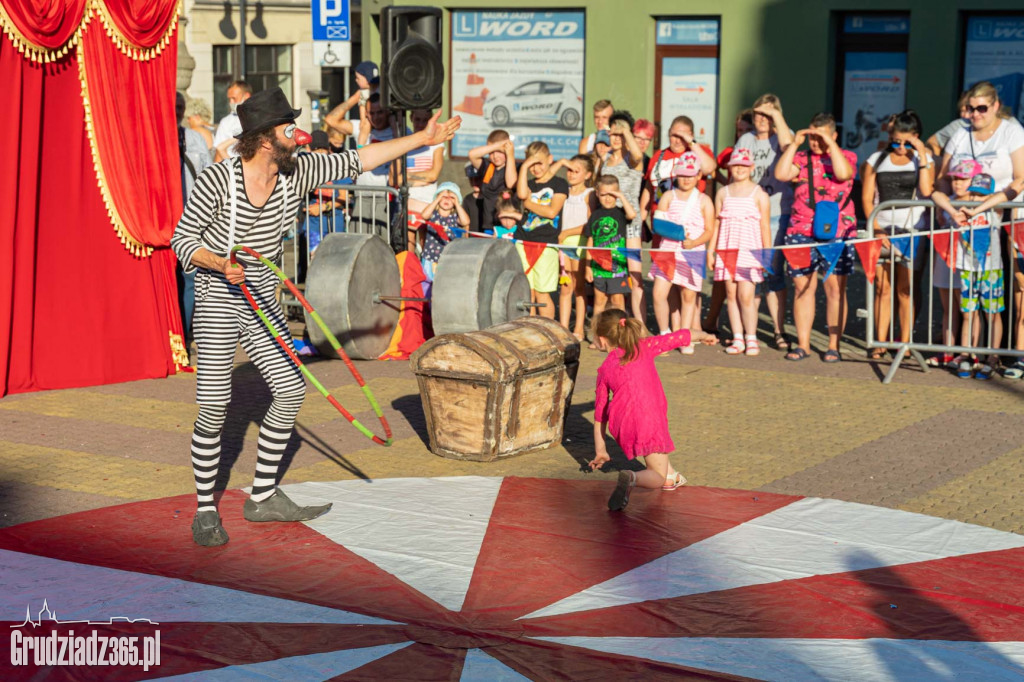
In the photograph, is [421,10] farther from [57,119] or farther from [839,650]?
[839,650]

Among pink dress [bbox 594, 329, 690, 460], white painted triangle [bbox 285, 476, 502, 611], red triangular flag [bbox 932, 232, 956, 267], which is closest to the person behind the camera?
white painted triangle [bbox 285, 476, 502, 611]

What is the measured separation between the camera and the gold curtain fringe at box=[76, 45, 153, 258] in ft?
32.9

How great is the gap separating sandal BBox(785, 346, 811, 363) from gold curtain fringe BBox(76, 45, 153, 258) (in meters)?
5.50

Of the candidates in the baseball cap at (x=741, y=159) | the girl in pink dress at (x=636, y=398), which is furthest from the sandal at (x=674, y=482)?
the baseball cap at (x=741, y=159)

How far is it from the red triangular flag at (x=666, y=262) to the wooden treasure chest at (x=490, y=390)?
3550 millimetres

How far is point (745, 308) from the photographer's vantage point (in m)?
11.7

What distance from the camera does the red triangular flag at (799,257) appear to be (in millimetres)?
11289

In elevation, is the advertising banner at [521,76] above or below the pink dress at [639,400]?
above

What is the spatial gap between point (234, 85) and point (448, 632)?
32.8 ft

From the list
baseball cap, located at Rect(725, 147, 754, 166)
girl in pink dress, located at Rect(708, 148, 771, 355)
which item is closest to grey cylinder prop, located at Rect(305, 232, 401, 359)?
girl in pink dress, located at Rect(708, 148, 771, 355)

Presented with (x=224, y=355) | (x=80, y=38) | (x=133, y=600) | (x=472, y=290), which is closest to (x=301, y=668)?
(x=133, y=600)

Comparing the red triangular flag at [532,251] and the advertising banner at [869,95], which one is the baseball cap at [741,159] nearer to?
the red triangular flag at [532,251]

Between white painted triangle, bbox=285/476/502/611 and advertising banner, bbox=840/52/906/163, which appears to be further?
advertising banner, bbox=840/52/906/163

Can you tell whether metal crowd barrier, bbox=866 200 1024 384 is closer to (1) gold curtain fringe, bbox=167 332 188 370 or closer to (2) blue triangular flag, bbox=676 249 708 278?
(2) blue triangular flag, bbox=676 249 708 278
